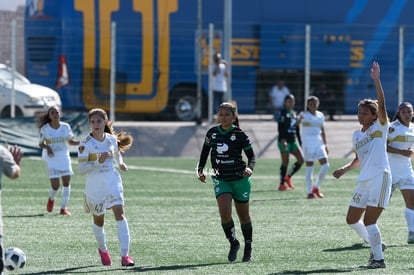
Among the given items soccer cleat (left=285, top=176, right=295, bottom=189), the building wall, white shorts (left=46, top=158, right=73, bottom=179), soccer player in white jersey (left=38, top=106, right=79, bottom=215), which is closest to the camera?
soccer player in white jersey (left=38, top=106, right=79, bottom=215)

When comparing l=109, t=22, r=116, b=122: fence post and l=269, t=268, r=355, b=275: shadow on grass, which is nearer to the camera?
l=269, t=268, r=355, b=275: shadow on grass

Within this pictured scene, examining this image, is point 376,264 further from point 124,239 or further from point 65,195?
point 65,195

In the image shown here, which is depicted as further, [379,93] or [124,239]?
[124,239]

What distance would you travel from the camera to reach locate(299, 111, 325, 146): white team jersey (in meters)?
20.7

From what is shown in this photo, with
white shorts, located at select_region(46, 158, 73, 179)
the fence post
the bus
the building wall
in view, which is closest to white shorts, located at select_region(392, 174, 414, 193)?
white shorts, located at select_region(46, 158, 73, 179)

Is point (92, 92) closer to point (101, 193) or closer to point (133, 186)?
point (133, 186)

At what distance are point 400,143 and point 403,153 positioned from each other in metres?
0.15

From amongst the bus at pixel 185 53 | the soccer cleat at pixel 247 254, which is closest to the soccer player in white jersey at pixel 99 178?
the soccer cleat at pixel 247 254

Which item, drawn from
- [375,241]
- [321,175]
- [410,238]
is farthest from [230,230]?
[321,175]

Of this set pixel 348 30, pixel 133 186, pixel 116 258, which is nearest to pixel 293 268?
pixel 116 258

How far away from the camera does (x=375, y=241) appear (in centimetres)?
1138

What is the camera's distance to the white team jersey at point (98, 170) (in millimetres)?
11914

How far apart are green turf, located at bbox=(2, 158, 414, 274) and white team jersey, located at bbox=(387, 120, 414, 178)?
2.97 feet

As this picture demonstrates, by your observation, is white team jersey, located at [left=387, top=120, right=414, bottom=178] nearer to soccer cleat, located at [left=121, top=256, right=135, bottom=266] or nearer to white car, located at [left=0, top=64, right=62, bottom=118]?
soccer cleat, located at [left=121, top=256, right=135, bottom=266]
